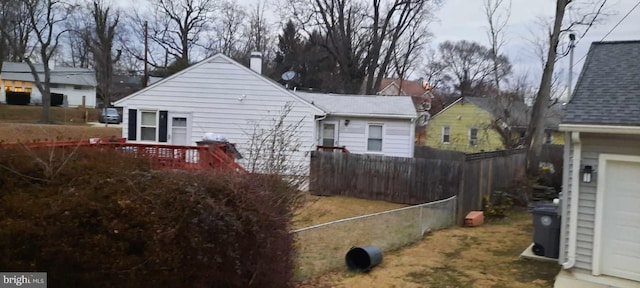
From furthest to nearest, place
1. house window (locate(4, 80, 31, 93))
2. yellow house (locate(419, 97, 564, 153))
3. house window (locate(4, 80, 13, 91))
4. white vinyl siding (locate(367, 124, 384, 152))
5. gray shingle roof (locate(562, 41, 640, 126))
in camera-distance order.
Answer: house window (locate(4, 80, 31, 93)) → house window (locate(4, 80, 13, 91)) → yellow house (locate(419, 97, 564, 153)) → white vinyl siding (locate(367, 124, 384, 152)) → gray shingle roof (locate(562, 41, 640, 126))

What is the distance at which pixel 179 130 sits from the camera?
53.8 ft

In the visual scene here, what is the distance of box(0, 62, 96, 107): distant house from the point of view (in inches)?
1825

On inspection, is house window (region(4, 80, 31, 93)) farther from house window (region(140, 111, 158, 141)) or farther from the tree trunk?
the tree trunk

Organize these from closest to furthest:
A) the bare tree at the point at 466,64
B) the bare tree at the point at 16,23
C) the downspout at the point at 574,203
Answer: the downspout at the point at 574,203, the bare tree at the point at 16,23, the bare tree at the point at 466,64

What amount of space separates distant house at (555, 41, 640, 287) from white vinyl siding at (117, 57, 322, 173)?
Result: 32.5 ft

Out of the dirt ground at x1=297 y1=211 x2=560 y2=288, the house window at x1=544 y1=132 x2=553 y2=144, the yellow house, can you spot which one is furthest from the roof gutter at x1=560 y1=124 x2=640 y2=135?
the house window at x1=544 y1=132 x2=553 y2=144

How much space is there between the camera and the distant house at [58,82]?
46.3 m

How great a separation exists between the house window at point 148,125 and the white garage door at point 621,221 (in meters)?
13.7

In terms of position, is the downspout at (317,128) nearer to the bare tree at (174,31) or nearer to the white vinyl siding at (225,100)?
the white vinyl siding at (225,100)

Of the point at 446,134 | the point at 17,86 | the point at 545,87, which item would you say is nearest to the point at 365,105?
the point at 545,87

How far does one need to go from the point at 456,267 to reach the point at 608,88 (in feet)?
12.7

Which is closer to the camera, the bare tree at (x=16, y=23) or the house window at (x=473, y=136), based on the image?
the house window at (x=473, y=136)

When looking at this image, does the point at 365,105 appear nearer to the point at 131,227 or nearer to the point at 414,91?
the point at 131,227

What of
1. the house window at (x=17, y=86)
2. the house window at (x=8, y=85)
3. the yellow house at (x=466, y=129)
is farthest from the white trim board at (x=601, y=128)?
the house window at (x=8, y=85)
